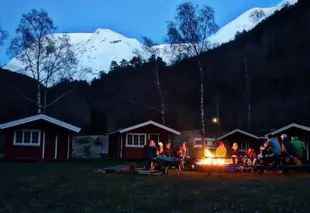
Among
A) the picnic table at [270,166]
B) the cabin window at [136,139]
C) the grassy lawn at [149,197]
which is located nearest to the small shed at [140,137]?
the cabin window at [136,139]

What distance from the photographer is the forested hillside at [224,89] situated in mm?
56919

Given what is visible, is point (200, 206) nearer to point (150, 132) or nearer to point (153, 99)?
point (150, 132)

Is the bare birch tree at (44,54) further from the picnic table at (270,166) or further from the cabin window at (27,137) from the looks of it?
the picnic table at (270,166)

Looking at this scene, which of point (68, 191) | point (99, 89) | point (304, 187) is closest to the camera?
point (68, 191)

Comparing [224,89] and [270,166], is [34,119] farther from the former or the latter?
[224,89]

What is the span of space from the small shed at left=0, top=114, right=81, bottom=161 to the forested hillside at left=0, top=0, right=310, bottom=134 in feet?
77.8

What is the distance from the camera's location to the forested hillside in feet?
187

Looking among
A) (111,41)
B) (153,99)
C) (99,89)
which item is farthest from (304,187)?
(111,41)

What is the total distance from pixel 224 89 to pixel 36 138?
4445 cm

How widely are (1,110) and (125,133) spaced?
25263 millimetres

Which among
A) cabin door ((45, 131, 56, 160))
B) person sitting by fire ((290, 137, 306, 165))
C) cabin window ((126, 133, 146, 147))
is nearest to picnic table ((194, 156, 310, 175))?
person sitting by fire ((290, 137, 306, 165))

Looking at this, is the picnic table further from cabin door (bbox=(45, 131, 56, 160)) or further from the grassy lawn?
cabin door (bbox=(45, 131, 56, 160))

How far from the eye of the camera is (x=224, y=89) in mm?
67375

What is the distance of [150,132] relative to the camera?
31219mm
